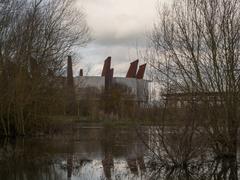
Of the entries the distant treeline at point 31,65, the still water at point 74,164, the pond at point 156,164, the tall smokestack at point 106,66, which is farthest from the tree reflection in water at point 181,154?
the tall smokestack at point 106,66

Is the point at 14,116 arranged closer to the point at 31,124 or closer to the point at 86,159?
the point at 31,124

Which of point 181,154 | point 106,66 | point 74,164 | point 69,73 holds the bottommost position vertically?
point 74,164

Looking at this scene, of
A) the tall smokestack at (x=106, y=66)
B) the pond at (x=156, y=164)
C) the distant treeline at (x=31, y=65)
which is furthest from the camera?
the tall smokestack at (x=106, y=66)

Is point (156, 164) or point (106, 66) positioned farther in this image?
point (106, 66)

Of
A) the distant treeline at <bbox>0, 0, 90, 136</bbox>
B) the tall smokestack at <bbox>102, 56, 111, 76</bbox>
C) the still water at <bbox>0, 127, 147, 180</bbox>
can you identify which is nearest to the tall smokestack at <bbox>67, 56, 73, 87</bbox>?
the distant treeline at <bbox>0, 0, 90, 136</bbox>

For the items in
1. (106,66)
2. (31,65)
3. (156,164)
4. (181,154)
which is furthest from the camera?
(106,66)

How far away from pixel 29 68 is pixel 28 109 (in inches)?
138

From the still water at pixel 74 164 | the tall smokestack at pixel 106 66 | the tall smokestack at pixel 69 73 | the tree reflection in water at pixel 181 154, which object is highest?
the tall smokestack at pixel 106 66

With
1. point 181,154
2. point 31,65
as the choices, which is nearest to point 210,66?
point 181,154

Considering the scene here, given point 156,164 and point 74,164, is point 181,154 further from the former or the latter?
point 74,164

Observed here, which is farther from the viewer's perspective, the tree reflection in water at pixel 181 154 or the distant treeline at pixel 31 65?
the distant treeline at pixel 31 65

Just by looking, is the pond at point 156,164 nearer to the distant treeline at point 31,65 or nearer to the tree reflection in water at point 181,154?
the tree reflection in water at point 181,154

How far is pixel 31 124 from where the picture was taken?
Result: 32.7 m

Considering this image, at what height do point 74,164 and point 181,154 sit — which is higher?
point 181,154
